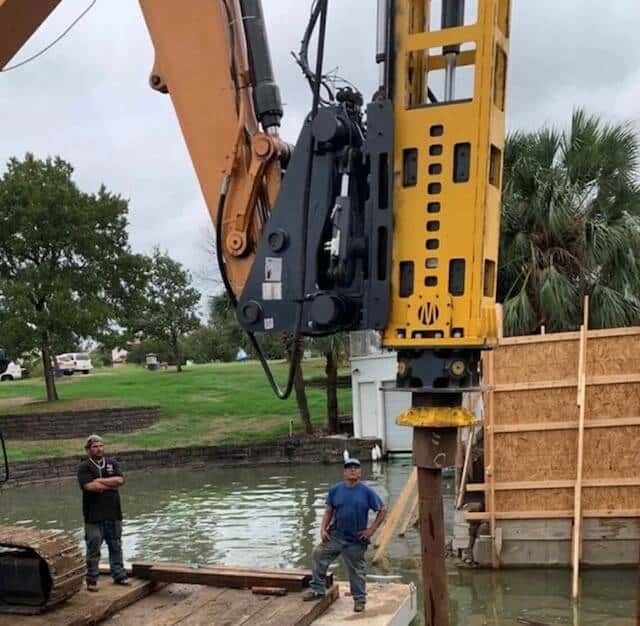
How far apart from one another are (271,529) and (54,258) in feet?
55.9

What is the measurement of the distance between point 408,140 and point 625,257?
398 inches

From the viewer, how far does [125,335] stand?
2986 centimetres

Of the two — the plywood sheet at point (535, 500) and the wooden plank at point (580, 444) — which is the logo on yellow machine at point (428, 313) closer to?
the wooden plank at point (580, 444)

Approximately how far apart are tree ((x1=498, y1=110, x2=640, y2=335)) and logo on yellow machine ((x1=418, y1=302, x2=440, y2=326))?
931 centimetres

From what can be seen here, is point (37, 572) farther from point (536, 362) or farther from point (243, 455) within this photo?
point (243, 455)

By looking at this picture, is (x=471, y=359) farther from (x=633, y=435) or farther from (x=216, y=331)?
(x=216, y=331)

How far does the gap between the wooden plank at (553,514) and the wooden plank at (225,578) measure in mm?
3009

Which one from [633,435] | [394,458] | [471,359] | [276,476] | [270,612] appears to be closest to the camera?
[471,359]

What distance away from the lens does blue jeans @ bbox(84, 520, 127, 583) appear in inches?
315

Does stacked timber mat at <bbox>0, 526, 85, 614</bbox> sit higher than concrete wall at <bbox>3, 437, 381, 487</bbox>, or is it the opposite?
stacked timber mat at <bbox>0, 526, 85, 614</bbox>

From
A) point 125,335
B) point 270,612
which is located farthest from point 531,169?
point 125,335

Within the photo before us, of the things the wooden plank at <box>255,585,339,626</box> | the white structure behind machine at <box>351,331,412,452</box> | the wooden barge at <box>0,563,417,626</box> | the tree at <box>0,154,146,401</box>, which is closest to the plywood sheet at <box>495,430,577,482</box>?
the wooden barge at <box>0,563,417,626</box>

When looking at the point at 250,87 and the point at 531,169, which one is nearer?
the point at 250,87

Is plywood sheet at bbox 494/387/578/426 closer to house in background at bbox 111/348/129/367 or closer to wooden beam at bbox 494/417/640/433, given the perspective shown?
wooden beam at bbox 494/417/640/433
